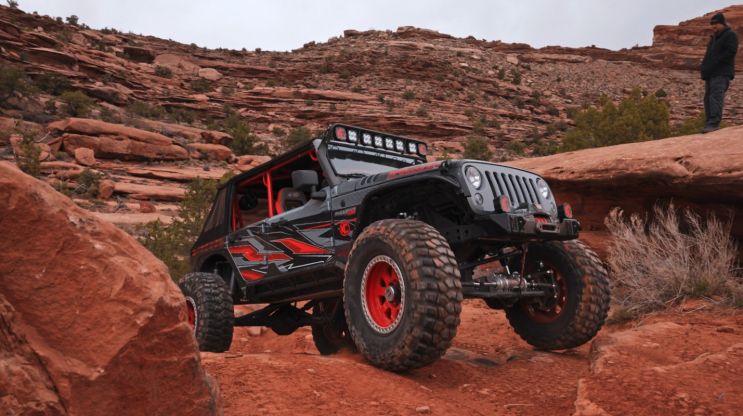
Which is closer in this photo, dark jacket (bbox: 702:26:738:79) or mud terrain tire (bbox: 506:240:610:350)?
mud terrain tire (bbox: 506:240:610:350)

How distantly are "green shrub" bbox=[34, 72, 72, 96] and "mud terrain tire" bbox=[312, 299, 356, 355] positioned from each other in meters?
32.1

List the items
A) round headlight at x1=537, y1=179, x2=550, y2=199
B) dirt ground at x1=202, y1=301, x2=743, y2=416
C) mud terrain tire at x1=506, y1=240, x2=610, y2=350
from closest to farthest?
dirt ground at x1=202, y1=301, x2=743, y2=416
mud terrain tire at x1=506, y1=240, x2=610, y2=350
round headlight at x1=537, y1=179, x2=550, y2=199

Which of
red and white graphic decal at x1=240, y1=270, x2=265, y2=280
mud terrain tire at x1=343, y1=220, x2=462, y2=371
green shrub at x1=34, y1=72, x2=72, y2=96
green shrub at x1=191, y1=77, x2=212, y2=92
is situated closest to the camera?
mud terrain tire at x1=343, y1=220, x2=462, y2=371

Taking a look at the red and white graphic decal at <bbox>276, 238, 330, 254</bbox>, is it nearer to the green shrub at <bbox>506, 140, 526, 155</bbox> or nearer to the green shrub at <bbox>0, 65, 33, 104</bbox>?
the green shrub at <bbox>0, 65, 33, 104</bbox>

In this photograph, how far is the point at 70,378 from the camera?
1.77 meters

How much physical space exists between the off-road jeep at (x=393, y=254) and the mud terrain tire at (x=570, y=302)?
0.01 meters

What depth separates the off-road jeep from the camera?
11.9ft

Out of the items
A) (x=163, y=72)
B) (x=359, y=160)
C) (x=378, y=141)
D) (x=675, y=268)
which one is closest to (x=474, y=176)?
(x=359, y=160)

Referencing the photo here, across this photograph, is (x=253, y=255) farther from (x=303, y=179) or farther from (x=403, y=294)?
(x=403, y=294)

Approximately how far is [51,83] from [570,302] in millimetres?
35500

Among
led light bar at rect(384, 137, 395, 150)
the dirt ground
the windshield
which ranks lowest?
the dirt ground

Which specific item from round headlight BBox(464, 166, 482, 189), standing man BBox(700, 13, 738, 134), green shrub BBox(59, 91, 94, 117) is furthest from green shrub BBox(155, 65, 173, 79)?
round headlight BBox(464, 166, 482, 189)

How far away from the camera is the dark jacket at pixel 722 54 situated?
25.7 feet

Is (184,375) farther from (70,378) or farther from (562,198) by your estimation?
(562,198)
